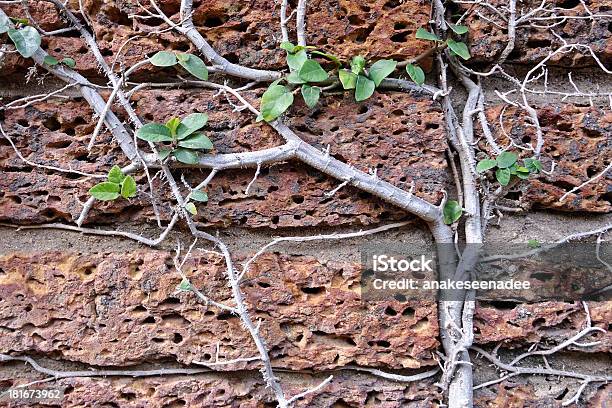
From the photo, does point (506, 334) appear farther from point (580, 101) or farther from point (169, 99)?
point (169, 99)

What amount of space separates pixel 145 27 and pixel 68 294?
0.41 meters

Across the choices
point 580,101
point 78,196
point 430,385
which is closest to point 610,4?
point 580,101

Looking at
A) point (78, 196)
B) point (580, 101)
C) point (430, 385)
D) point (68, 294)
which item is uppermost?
point (580, 101)

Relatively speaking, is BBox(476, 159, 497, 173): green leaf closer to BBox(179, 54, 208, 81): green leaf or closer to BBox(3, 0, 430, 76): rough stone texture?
BBox(3, 0, 430, 76): rough stone texture

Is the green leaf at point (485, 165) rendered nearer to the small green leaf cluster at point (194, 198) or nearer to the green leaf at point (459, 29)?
the green leaf at point (459, 29)

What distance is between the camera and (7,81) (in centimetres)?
83

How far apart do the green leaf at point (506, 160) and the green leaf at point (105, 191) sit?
55 centimetres

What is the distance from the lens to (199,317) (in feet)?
2.50

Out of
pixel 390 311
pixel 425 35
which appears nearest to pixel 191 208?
pixel 390 311

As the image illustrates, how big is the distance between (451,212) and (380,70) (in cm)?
23

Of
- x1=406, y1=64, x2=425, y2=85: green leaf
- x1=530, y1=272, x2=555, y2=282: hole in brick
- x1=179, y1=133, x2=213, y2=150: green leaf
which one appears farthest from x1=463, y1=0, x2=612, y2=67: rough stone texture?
x1=179, y1=133, x2=213, y2=150: green leaf

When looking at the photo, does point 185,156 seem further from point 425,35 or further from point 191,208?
point 425,35

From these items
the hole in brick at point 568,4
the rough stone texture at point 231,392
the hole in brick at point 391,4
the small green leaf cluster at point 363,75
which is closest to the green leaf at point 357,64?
the small green leaf cluster at point 363,75

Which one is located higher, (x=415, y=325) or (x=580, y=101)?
(x=580, y=101)
